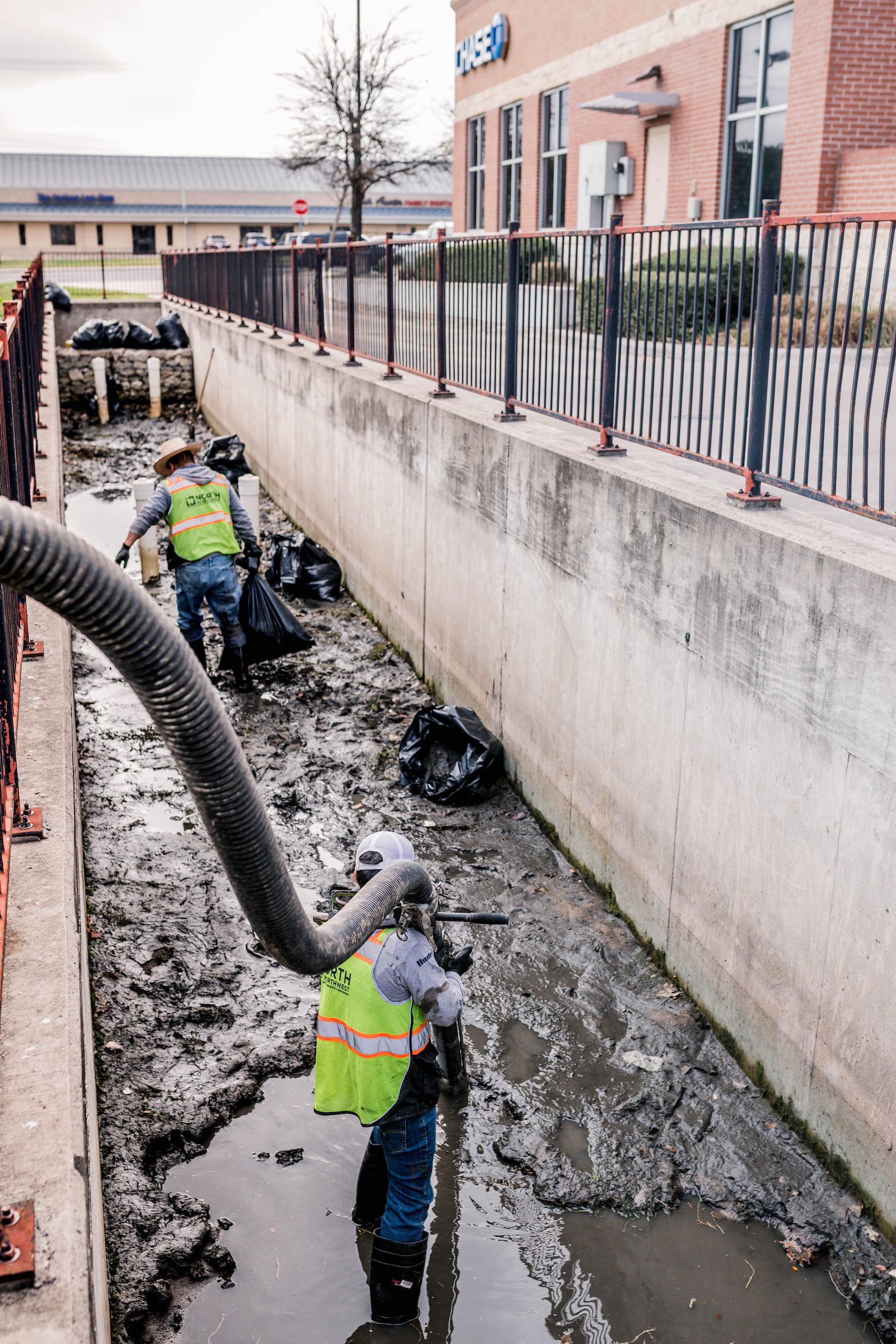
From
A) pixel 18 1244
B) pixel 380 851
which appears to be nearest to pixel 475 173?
pixel 380 851

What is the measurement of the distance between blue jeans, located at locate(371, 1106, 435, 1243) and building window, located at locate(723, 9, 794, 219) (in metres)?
15.5

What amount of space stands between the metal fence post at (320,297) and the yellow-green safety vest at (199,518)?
4886mm

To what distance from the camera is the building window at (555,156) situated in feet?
79.8

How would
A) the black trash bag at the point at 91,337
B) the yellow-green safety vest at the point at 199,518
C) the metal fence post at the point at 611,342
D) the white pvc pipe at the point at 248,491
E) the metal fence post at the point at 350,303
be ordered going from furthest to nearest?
the black trash bag at the point at 91,337
the white pvc pipe at the point at 248,491
the metal fence post at the point at 350,303
the yellow-green safety vest at the point at 199,518
the metal fence post at the point at 611,342

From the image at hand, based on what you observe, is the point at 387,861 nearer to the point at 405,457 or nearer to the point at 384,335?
the point at 405,457

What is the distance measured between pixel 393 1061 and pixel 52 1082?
1027mm

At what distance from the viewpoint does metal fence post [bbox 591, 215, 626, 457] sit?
229 inches

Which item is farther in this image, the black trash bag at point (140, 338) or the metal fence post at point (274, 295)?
the black trash bag at point (140, 338)

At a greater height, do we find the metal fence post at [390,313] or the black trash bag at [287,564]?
the metal fence post at [390,313]

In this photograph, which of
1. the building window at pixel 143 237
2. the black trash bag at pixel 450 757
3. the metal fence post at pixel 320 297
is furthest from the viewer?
the building window at pixel 143 237

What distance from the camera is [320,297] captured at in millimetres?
13219

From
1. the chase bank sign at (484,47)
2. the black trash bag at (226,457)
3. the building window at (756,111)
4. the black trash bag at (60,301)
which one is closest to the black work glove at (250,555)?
the black trash bag at (226,457)

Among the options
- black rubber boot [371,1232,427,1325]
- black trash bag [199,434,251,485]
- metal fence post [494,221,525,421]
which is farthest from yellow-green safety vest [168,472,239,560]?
black rubber boot [371,1232,427,1325]

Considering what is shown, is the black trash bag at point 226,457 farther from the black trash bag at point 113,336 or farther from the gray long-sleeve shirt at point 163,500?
the black trash bag at point 113,336
